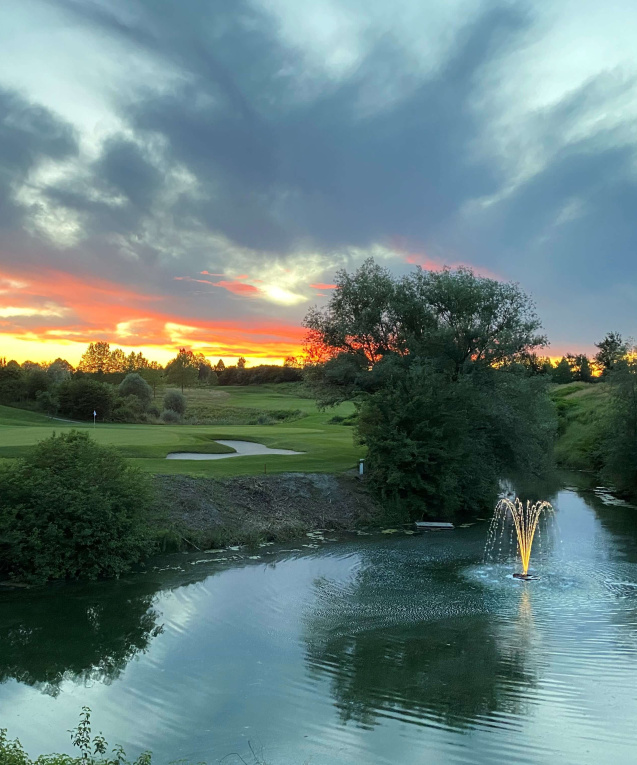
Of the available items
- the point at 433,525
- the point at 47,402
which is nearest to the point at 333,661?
the point at 433,525

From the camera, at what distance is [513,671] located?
1149 cm

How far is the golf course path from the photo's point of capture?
29.2 meters

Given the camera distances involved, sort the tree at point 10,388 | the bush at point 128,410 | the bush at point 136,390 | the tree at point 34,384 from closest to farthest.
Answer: the bush at point 128,410 < the tree at point 10,388 < the tree at point 34,384 < the bush at point 136,390

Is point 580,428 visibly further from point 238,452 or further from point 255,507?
point 255,507

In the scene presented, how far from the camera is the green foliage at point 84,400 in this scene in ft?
196

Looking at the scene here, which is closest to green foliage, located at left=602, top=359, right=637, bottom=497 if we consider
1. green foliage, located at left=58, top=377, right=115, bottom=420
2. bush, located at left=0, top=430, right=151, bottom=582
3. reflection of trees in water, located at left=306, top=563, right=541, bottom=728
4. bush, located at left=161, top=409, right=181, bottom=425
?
reflection of trees in water, located at left=306, top=563, right=541, bottom=728

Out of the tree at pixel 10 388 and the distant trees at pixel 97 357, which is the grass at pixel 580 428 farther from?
the distant trees at pixel 97 357

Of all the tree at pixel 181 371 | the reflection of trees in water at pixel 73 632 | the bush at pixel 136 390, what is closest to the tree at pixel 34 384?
the bush at pixel 136 390

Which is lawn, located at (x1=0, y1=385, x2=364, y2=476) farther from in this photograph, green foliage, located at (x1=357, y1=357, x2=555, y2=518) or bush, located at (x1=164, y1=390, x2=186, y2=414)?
bush, located at (x1=164, y1=390, x2=186, y2=414)

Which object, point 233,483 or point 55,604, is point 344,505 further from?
point 55,604

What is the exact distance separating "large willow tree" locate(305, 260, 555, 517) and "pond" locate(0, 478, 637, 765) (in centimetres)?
808

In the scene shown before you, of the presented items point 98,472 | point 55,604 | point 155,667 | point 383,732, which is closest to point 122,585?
point 55,604

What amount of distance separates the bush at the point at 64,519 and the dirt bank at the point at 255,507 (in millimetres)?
2013

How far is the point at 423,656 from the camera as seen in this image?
12219 mm
